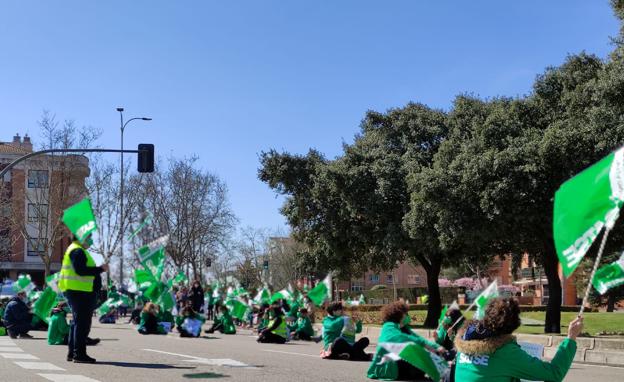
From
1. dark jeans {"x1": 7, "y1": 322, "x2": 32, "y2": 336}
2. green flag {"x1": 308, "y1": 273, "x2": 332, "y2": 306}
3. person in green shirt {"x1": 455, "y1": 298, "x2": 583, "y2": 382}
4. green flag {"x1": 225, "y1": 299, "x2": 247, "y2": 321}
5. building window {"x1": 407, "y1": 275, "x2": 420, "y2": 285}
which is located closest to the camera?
person in green shirt {"x1": 455, "y1": 298, "x2": 583, "y2": 382}

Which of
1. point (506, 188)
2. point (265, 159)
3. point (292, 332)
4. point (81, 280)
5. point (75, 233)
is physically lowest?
point (292, 332)

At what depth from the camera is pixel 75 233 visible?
11016 millimetres

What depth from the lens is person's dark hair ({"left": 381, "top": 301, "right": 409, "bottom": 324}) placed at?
928 cm

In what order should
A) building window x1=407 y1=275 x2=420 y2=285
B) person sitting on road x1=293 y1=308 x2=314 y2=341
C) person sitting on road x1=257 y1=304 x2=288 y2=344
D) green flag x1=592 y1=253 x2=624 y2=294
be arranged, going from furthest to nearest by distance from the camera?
1. building window x1=407 y1=275 x2=420 y2=285
2. person sitting on road x1=293 y1=308 x2=314 y2=341
3. person sitting on road x1=257 y1=304 x2=288 y2=344
4. green flag x1=592 y1=253 x2=624 y2=294

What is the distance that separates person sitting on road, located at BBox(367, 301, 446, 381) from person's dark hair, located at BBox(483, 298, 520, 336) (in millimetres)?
2802

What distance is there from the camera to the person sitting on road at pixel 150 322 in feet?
70.1

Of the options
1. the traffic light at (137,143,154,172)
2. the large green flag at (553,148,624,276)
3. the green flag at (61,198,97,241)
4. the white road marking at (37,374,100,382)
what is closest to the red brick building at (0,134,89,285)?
the traffic light at (137,143,154,172)

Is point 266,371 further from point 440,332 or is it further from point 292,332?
point 292,332

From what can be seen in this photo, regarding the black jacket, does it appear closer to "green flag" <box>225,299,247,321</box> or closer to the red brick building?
"green flag" <box>225,299,247,321</box>

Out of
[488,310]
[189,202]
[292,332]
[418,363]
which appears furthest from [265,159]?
[488,310]

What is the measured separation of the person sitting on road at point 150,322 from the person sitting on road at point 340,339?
8.45 metres

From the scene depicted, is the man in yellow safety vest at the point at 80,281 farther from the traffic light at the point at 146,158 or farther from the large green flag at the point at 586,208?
the traffic light at the point at 146,158

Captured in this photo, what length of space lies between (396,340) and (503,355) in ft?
10.7

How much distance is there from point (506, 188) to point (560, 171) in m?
1.45
